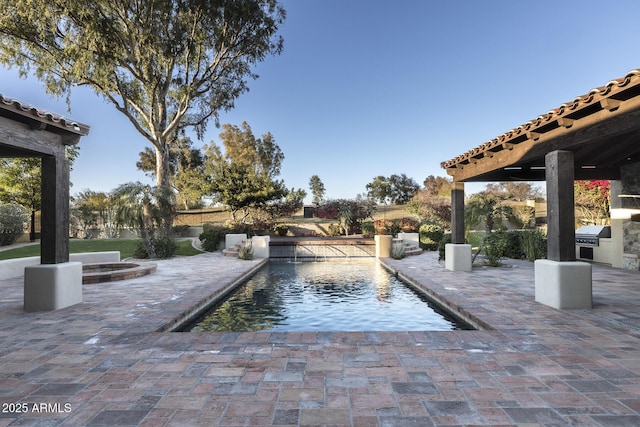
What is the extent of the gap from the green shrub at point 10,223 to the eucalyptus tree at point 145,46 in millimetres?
5998

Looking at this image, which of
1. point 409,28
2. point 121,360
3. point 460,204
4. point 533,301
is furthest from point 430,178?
point 121,360

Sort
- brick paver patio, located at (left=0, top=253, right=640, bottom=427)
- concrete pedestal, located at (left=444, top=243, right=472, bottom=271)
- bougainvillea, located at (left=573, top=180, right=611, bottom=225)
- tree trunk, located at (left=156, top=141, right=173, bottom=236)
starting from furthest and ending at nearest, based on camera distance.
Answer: tree trunk, located at (left=156, top=141, right=173, bottom=236) → bougainvillea, located at (left=573, top=180, right=611, bottom=225) → concrete pedestal, located at (left=444, top=243, right=472, bottom=271) → brick paver patio, located at (left=0, top=253, right=640, bottom=427)

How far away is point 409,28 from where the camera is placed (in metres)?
14.9

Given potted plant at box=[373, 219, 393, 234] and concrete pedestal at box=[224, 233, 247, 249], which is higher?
potted plant at box=[373, 219, 393, 234]

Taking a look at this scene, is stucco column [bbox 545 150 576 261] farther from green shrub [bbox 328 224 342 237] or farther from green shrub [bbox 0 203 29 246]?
green shrub [bbox 0 203 29 246]

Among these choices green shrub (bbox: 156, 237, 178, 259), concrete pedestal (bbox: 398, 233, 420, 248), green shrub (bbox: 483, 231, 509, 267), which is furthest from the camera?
concrete pedestal (bbox: 398, 233, 420, 248)

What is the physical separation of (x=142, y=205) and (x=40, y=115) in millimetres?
8510

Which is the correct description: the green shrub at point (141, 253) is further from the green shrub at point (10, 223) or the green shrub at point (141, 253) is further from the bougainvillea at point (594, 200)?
the bougainvillea at point (594, 200)

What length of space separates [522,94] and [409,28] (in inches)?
259

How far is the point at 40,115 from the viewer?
17.5 ft

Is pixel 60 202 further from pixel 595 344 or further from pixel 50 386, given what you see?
pixel 595 344

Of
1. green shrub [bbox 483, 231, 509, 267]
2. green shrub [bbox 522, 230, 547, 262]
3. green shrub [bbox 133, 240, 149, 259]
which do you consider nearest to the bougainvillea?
green shrub [bbox 522, 230, 547, 262]

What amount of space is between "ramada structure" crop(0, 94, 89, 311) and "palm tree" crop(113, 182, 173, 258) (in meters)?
7.04

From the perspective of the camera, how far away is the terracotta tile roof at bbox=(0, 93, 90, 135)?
4.79m
